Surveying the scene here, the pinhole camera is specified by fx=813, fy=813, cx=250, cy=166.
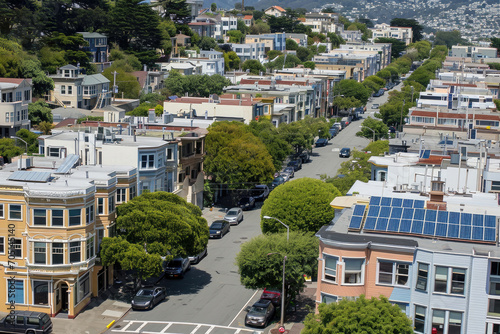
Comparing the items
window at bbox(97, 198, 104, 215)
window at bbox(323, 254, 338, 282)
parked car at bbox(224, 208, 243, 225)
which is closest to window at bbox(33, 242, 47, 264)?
window at bbox(97, 198, 104, 215)

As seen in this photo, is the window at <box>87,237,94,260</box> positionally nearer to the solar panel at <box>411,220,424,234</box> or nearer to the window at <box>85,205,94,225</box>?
the window at <box>85,205,94,225</box>

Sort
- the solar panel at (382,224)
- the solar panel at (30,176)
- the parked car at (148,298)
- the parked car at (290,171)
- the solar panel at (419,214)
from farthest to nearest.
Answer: the parked car at (290,171) < the parked car at (148,298) < the solar panel at (30,176) < the solar panel at (419,214) < the solar panel at (382,224)

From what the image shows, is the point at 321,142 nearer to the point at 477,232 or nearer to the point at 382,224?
the point at 382,224

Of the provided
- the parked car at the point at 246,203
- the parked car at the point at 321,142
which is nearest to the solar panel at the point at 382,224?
the parked car at the point at 246,203

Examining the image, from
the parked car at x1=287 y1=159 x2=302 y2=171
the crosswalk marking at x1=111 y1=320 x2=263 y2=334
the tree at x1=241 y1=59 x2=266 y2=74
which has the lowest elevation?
the crosswalk marking at x1=111 y1=320 x2=263 y2=334

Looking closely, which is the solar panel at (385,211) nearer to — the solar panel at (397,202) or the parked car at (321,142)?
the solar panel at (397,202)

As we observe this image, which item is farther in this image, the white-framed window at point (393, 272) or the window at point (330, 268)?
the window at point (330, 268)

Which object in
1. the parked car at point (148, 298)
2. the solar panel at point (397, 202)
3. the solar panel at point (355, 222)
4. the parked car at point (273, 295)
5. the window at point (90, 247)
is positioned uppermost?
the solar panel at point (397, 202)

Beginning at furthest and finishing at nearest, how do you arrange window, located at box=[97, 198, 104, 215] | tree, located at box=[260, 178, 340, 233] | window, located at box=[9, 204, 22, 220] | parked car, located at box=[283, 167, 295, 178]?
parked car, located at box=[283, 167, 295, 178] → tree, located at box=[260, 178, 340, 233] → window, located at box=[97, 198, 104, 215] → window, located at box=[9, 204, 22, 220]
